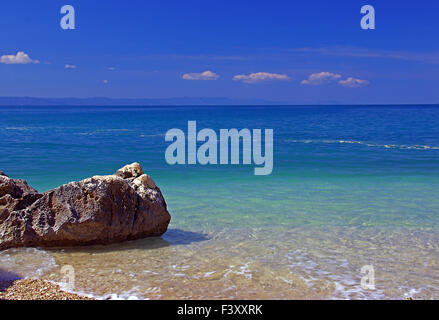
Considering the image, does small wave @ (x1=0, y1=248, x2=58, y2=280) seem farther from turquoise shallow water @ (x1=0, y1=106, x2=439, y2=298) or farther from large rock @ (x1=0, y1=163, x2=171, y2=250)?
large rock @ (x1=0, y1=163, x2=171, y2=250)

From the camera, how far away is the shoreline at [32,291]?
5.53m

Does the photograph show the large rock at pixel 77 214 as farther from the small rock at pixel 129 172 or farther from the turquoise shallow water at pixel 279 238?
the small rock at pixel 129 172

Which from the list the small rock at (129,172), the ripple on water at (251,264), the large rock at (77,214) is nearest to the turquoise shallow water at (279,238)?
the ripple on water at (251,264)

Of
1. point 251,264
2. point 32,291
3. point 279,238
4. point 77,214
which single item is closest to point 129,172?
point 77,214

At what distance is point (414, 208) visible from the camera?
36.1 feet

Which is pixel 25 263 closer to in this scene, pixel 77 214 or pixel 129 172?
pixel 77 214

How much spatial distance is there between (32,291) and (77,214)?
2.09 m

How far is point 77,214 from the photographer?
772cm

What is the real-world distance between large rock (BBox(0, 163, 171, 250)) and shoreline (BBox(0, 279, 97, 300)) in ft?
4.97

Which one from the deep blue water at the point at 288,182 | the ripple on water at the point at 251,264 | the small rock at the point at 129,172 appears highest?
the small rock at the point at 129,172

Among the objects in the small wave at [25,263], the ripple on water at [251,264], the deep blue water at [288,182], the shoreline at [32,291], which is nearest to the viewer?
the shoreline at [32,291]

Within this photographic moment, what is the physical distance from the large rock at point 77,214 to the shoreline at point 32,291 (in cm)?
151
